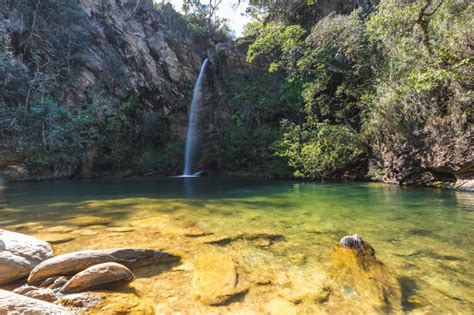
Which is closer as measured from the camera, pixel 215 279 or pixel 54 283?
pixel 54 283

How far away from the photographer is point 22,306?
5.83ft

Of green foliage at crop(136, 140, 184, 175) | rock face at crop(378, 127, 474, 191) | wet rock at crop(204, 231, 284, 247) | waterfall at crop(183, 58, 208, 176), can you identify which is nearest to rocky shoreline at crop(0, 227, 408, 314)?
→ wet rock at crop(204, 231, 284, 247)

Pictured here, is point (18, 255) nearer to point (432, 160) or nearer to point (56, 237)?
point (56, 237)

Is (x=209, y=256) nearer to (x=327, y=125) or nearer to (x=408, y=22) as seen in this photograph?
(x=408, y=22)

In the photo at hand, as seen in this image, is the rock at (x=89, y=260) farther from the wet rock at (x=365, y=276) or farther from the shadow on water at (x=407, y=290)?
the shadow on water at (x=407, y=290)

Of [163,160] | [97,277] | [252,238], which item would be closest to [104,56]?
[163,160]

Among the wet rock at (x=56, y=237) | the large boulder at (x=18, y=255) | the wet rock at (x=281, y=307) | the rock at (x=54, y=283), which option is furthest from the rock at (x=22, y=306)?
the wet rock at (x=56, y=237)

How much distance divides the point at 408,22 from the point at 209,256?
9666 mm

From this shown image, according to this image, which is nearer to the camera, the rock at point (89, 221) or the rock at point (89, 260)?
the rock at point (89, 260)

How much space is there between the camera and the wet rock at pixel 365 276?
7.70 feet

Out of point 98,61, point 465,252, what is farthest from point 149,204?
point 98,61

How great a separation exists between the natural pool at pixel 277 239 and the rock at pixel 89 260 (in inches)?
8.5

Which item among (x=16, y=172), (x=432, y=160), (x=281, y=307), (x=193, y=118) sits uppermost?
(x=193, y=118)

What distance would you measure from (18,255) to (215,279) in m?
2.02
